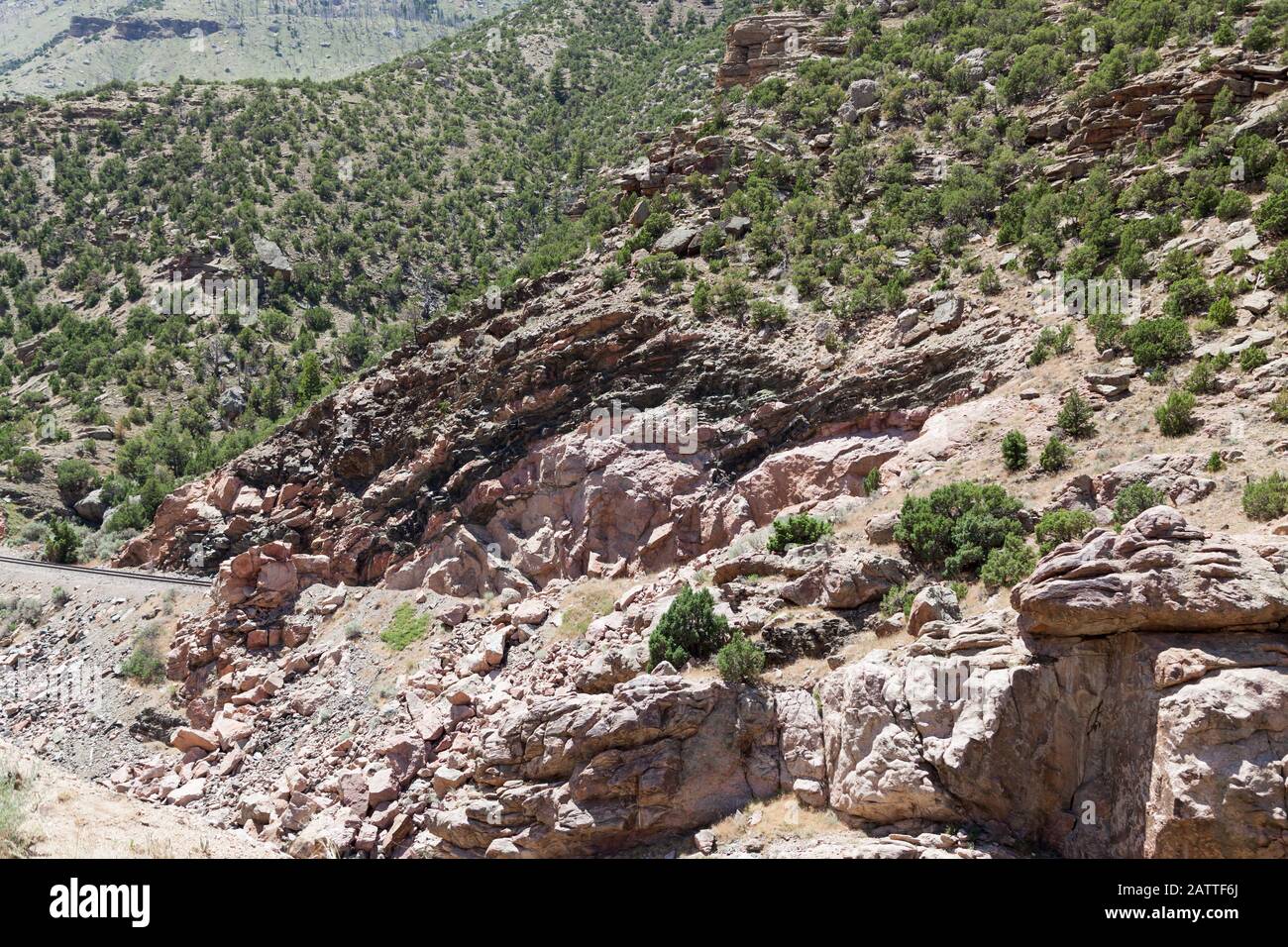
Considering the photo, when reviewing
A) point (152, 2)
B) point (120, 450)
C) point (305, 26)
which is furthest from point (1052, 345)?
point (152, 2)

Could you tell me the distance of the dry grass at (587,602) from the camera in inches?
730

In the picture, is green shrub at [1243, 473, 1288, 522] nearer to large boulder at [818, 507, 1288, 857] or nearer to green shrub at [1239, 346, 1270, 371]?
large boulder at [818, 507, 1288, 857]

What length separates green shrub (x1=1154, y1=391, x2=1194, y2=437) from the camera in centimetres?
1405

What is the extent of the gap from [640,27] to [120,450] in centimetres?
6669

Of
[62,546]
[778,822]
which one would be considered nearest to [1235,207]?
[778,822]

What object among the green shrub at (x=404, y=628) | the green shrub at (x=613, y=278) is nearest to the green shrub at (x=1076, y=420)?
the green shrub at (x=613, y=278)

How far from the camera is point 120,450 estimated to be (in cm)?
4012

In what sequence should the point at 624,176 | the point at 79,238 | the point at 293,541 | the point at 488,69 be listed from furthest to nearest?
the point at 488,69
the point at 79,238
the point at 624,176
the point at 293,541

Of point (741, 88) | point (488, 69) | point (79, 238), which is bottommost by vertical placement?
point (79, 238)

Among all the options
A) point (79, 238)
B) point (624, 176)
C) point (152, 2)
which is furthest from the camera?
point (152, 2)

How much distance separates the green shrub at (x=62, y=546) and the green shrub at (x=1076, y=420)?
3544 centimetres

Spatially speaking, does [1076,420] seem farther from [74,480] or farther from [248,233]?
[248,233]

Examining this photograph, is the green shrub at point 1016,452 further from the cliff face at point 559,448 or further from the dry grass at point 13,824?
the dry grass at point 13,824

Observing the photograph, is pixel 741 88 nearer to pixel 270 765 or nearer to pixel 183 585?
pixel 183 585
